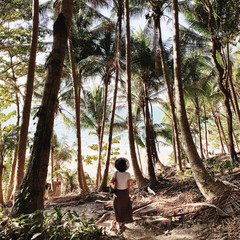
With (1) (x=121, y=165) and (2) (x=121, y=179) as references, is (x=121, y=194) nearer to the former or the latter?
(2) (x=121, y=179)

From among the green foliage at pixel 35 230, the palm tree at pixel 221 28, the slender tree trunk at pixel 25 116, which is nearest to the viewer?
the green foliage at pixel 35 230

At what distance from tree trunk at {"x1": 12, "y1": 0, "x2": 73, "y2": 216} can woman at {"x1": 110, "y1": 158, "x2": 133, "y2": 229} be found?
142cm

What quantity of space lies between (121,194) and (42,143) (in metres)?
1.89

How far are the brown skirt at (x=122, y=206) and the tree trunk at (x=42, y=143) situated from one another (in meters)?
1.48

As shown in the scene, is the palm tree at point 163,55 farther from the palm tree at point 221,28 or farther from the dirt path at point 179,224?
the dirt path at point 179,224

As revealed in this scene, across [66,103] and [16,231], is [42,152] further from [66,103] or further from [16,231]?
[66,103]

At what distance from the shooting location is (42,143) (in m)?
3.08

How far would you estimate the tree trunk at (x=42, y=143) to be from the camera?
2.88 metres

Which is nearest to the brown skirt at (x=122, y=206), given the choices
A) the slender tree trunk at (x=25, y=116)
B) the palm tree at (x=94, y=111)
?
the slender tree trunk at (x=25, y=116)

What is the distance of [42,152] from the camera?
3037 millimetres

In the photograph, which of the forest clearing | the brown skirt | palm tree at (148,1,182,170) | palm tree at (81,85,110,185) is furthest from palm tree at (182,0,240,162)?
palm tree at (81,85,110,185)

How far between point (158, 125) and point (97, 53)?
11.0 meters

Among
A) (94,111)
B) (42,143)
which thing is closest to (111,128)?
(42,143)

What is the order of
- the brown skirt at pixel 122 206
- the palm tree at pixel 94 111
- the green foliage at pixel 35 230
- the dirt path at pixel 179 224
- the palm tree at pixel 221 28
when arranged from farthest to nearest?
the palm tree at pixel 94 111
the palm tree at pixel 221 28
the brown skirt at pixel 122 206
the dirt path at pixel 179 224
the green foliage at pixel 35 230
